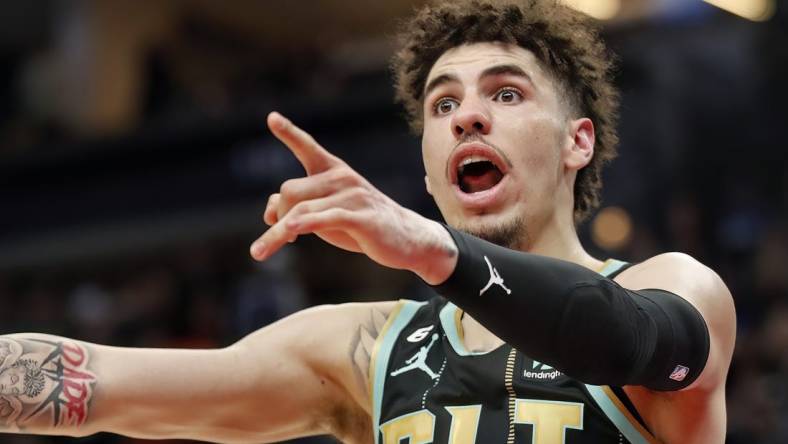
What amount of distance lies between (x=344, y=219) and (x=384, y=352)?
4.56ft

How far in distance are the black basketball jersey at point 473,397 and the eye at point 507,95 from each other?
0.64 meters

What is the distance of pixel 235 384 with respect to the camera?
12.6ft

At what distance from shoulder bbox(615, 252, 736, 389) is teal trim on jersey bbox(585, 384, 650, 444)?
0.72ft

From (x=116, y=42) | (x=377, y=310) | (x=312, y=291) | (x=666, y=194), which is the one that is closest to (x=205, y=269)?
(x=312, y=291)

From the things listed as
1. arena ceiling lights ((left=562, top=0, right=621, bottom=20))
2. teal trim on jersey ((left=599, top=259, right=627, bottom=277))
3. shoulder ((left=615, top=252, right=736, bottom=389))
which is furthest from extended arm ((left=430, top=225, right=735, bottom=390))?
arena ceiling lights ((left=562, top=0, right=621, bottom=20))

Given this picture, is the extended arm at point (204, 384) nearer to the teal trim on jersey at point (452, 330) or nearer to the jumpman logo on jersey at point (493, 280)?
the teal trim on jersey at point (452, 330)

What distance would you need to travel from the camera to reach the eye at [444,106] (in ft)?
13.2

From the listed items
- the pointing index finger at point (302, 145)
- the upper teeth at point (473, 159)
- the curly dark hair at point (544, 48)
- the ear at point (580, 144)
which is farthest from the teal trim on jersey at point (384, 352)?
the pointing index finger at point (302, 145)

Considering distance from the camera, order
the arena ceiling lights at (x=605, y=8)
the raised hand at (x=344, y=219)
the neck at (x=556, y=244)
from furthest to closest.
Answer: the arena ceiling lights at (x=605, y=8)
the neck at (x=556, y=244)
the raised hand at (x=344, y=219)

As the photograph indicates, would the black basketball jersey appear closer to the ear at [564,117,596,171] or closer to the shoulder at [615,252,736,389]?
the shoulder at [615,252,736,389]

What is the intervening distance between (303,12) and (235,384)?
11.8 m

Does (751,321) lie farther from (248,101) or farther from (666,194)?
(248,101)

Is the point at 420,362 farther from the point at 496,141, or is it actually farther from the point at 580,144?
the point at 580,144

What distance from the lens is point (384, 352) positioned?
386 centimetres
